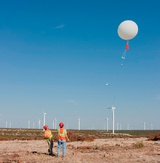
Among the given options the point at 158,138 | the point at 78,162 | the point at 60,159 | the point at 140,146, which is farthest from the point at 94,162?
the point at 158,138

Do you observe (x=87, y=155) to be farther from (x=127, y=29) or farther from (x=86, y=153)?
(x=127, y=29)

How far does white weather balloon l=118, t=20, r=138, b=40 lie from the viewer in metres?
24.6

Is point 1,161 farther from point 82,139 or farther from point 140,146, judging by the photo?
point 82,139

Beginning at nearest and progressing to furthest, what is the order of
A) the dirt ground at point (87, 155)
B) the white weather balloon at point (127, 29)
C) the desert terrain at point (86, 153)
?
the dirt ground at point (87, 155) → the desert terrain at point (86, 153) → the white weather balloon at point (127, 29)

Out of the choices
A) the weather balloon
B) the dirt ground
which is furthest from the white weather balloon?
the dirt ground

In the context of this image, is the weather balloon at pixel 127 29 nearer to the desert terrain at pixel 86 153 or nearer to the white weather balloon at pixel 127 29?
the white weather balloon at pixel 127 29

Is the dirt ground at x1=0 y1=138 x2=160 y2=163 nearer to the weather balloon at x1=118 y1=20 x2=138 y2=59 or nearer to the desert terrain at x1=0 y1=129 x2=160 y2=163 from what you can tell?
the desert terrain at x1=0 y1=129 x2=160 y2=163

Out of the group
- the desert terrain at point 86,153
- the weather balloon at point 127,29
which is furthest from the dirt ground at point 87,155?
the weather balloon at point 127,29

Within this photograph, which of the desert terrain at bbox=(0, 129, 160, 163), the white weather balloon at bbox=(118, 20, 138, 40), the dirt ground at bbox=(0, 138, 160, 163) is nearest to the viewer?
the dirt ground at bbox=(0, 138, 160, 163)

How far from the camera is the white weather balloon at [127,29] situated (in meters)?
24.6

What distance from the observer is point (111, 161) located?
21.0 meters

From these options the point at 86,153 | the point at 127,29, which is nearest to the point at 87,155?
the point at 86,153

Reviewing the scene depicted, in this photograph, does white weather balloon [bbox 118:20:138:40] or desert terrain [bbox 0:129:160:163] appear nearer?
desert terrain [bbox 0:129:160:163]

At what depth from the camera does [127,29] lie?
24.5m
